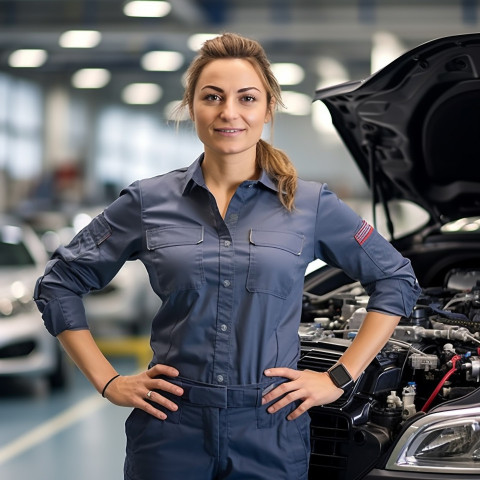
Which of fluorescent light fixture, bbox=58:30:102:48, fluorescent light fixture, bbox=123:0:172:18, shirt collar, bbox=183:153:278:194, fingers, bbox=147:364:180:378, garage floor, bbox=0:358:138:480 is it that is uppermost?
fluorescent light fixture, bbox=123:0:172:18

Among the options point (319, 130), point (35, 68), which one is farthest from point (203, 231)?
point (319, 130)

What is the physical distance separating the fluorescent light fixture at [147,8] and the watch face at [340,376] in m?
11.3

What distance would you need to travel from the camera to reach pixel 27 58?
1738cm

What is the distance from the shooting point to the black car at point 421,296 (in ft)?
8.58

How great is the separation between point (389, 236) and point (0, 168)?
1571cm

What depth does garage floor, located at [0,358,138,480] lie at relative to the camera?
5066mm

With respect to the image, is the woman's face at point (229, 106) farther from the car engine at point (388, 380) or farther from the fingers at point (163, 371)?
the car engine at point (388, 380)

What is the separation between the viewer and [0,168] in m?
18.8

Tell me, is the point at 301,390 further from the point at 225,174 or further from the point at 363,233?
the point at 225,174

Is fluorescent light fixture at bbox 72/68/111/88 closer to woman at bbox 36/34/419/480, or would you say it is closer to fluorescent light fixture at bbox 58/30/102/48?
fluorescent light fixture at bbox 58/30/102/48

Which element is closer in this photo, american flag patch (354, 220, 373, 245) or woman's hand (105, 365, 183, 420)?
woman's hand (105, 365, 183, 420)

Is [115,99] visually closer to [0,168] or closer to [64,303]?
[0,168]

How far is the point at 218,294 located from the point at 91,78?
18.3 meters

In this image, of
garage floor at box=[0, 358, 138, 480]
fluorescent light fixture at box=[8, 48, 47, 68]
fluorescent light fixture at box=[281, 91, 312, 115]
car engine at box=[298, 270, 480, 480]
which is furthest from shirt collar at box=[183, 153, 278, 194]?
fluorescent light fixture at box=[281, 91, 312, 115]
